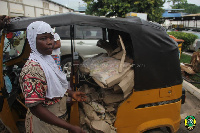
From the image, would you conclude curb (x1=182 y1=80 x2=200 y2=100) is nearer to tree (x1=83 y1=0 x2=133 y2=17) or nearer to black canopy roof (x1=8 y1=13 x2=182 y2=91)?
black canopy roof (x1=8 y1=13 x2=182 y2=91)

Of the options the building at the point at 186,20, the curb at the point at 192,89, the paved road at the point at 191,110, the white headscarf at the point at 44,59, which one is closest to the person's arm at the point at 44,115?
the white headscarf at the point at 44,59

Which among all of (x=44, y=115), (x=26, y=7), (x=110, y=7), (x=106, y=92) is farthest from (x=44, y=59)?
(x=26, y=7)

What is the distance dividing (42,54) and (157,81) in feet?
4.72

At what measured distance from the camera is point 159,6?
13094 mm

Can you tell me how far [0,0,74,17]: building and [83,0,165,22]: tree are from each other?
16.0 feet

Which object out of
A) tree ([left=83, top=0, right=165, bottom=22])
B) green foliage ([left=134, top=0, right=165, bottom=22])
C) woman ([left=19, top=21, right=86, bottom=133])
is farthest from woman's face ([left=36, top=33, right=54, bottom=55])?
green foliage ([left=134, top=0, right=165, bottom=22])

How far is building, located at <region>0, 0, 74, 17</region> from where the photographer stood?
35.0ft

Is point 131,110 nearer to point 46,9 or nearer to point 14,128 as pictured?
point 14,128

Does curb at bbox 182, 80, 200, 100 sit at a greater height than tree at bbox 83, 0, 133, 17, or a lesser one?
lesser

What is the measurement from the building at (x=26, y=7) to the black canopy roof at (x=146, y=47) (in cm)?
1070

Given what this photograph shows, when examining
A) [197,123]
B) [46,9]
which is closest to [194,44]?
[197,123]

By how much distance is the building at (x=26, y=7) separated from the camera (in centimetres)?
1066

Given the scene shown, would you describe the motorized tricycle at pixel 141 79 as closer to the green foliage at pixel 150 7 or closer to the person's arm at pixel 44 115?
the person's arm at pixel 44 115

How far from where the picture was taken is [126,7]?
12609mm
